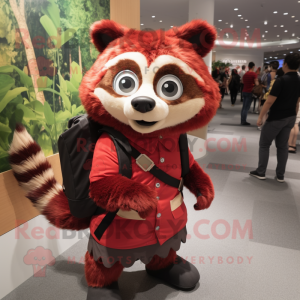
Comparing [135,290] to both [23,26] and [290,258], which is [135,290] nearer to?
[290,258]

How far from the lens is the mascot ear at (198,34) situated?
44.6 inches

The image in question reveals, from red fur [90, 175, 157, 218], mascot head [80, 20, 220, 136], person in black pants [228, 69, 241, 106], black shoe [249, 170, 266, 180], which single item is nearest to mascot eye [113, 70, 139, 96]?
mascot head [80, 20, 220, 136]

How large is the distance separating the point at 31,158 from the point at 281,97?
2660 mm

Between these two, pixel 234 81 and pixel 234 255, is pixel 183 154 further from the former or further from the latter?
pixel 234 81

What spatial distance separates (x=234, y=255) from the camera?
194cm

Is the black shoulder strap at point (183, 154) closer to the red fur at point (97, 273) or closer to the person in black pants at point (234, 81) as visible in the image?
the red fur at point (97, 273)

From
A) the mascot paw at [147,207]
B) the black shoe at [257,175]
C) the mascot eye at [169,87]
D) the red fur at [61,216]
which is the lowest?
the black shoe at [257,175]

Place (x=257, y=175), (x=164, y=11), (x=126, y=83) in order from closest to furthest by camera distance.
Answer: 1. (x=126, y=83)
2. (x=257, y=175)
3. (x=164, y=11)

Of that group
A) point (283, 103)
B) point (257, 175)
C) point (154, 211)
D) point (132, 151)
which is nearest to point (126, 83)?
point (132, 151)

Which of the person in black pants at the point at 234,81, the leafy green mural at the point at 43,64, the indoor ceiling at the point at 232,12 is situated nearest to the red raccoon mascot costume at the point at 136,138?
the leafy green mural at the point at 43,64

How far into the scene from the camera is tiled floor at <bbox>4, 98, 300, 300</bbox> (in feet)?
5.21

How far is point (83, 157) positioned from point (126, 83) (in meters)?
0.38

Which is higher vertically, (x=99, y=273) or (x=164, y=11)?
(x=164, y=11)

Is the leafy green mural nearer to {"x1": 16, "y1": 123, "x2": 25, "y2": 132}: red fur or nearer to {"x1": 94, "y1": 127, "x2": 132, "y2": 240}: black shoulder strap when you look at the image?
{"x1": 16, "y1": 123, "x2": 25, "y2": 132}: red fur
